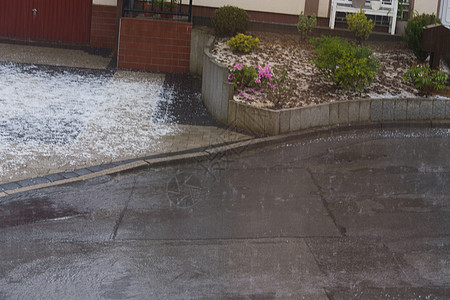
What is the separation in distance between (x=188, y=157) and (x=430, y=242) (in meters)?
4.07

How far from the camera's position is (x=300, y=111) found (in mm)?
11500

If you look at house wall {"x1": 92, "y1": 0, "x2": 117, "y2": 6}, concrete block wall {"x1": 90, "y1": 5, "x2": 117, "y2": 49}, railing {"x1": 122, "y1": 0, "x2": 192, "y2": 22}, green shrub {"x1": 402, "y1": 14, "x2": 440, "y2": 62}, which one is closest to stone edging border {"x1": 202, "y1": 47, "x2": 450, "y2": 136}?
green shrub {"x1": 402, "y1": 14, "x2": 440, "y2": 62}

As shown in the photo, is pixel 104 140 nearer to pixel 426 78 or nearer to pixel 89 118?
pixel 89 118

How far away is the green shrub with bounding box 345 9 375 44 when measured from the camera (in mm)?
15625

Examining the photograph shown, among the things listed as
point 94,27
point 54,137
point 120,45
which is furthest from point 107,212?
point 94,27

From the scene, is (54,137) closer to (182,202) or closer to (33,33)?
(182,202)

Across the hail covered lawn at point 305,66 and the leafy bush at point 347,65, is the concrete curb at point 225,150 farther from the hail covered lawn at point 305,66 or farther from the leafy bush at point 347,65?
the leafy bush at point 347,65

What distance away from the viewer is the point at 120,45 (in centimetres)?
1527

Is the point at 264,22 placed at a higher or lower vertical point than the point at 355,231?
higher

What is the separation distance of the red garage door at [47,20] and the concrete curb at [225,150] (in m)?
8.88

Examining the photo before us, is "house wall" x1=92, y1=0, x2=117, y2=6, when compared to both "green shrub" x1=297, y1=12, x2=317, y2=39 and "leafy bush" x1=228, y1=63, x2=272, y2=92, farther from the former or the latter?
"leafy bush" x1=228, y1=63, x2=272, y2=92

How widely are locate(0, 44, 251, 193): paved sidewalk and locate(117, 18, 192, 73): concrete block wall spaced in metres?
1.24

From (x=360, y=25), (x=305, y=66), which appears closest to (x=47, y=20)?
(x=305, y=66)

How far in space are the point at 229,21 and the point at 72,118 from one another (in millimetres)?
5330
